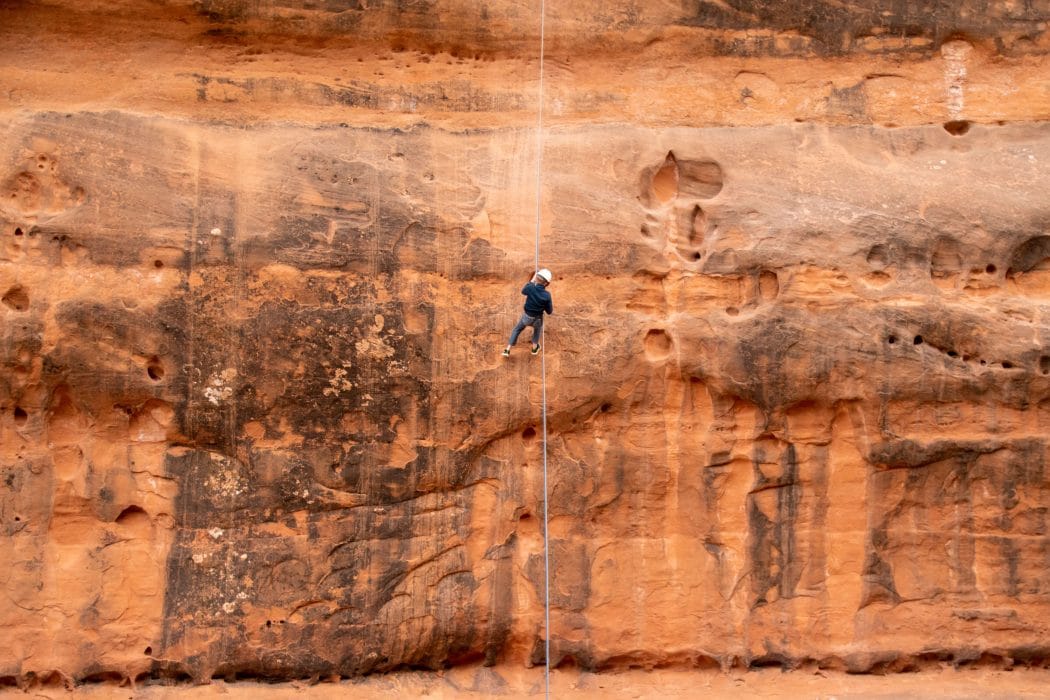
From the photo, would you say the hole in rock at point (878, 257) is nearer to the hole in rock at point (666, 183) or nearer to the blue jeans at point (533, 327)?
the hole in rock at point (666, 183)

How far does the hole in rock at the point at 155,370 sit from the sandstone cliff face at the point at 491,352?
55 mm

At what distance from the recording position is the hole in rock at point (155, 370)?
9.23 m

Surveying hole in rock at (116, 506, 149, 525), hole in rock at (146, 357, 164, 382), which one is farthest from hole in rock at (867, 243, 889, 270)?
hole in rock at (116, 506, 149, 525)

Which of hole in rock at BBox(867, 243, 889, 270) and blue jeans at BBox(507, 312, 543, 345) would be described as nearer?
blue jeans at BBox(507, 312, 543, 345)

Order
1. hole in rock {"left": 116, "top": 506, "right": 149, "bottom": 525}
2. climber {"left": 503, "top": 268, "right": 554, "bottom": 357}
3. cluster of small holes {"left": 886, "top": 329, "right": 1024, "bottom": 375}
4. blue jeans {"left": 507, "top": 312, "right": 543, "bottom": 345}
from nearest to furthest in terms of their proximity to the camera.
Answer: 1. climber {"left": 503, "top": 268, "right": 554, "bottom": 357}
2. blue jeans {"left": 507, "top": 312, "right": 543, "bottom": 345}
3. hole in rock {"left": 116, "top": 506, "right": 149, "bottom": 525}
4. cluster of small holes {"left": 886, "top": 329, "right": 1024, "bottom": 375}

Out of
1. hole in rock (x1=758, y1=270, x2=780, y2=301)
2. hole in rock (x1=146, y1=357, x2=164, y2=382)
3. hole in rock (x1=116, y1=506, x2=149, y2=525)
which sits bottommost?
hole in rock (x1=116, y1=506, x2=149, y2=525)

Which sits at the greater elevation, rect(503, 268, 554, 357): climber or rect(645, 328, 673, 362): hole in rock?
rect(503, 268, 554, 357): climber

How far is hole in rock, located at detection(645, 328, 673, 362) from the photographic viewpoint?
31.2 feet

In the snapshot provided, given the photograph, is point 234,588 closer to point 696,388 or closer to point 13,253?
point 13,253

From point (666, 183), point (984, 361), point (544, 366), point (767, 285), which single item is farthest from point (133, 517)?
point (984, 361)

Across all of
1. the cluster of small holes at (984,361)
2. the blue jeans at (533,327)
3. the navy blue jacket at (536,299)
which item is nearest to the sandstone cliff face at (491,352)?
the cluster of small holes at (984,361)

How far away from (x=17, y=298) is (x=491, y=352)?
392 centimetres

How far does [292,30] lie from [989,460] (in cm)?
706

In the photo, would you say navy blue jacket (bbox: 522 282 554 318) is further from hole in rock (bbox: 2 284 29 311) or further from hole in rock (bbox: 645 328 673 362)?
hole in rock (bbox: 2 284 29 311)
